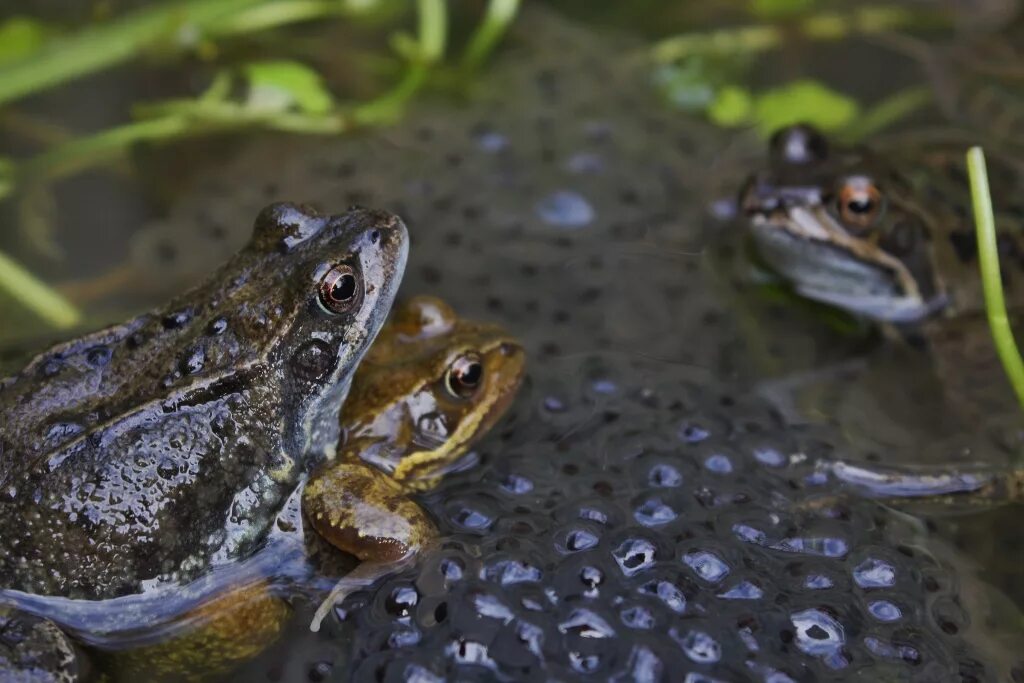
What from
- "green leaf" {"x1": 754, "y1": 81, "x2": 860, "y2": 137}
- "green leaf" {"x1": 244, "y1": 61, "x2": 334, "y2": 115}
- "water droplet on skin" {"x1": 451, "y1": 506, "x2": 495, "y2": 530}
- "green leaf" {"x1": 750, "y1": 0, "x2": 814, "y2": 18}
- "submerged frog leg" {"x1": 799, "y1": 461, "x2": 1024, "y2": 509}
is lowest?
"submerged frog leg" {"x1": 799, "y1": 461, "x2": 1024, "y2": 509}

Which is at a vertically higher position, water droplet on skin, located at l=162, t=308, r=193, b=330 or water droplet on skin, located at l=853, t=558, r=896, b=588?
water droplet on skin, located at l=162, t=308, r=193, b=330

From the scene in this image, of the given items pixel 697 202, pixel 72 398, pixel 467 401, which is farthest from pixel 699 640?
pixel 697 202

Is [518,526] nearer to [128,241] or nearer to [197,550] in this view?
[197,550]

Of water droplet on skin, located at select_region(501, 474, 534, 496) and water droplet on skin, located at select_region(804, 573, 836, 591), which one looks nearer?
water droplet on skin, located at select_region(804, 573, 836, 591)

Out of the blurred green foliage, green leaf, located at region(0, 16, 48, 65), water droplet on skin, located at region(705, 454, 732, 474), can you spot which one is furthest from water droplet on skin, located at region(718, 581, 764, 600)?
green leaf, located at region(0, 16, 48, 65)

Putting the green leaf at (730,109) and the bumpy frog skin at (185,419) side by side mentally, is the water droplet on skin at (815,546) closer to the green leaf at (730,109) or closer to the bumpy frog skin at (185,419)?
the bumpy frog skin at (185,419)

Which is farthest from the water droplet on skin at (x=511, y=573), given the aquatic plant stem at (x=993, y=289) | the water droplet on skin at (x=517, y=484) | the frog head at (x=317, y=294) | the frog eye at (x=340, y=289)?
the aquatic plant stem at (x=993, y=289)

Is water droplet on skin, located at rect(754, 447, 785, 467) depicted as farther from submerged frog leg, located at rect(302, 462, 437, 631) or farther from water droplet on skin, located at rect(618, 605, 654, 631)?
submerged frog leg, located at rect(302, 462, 437, 631)
